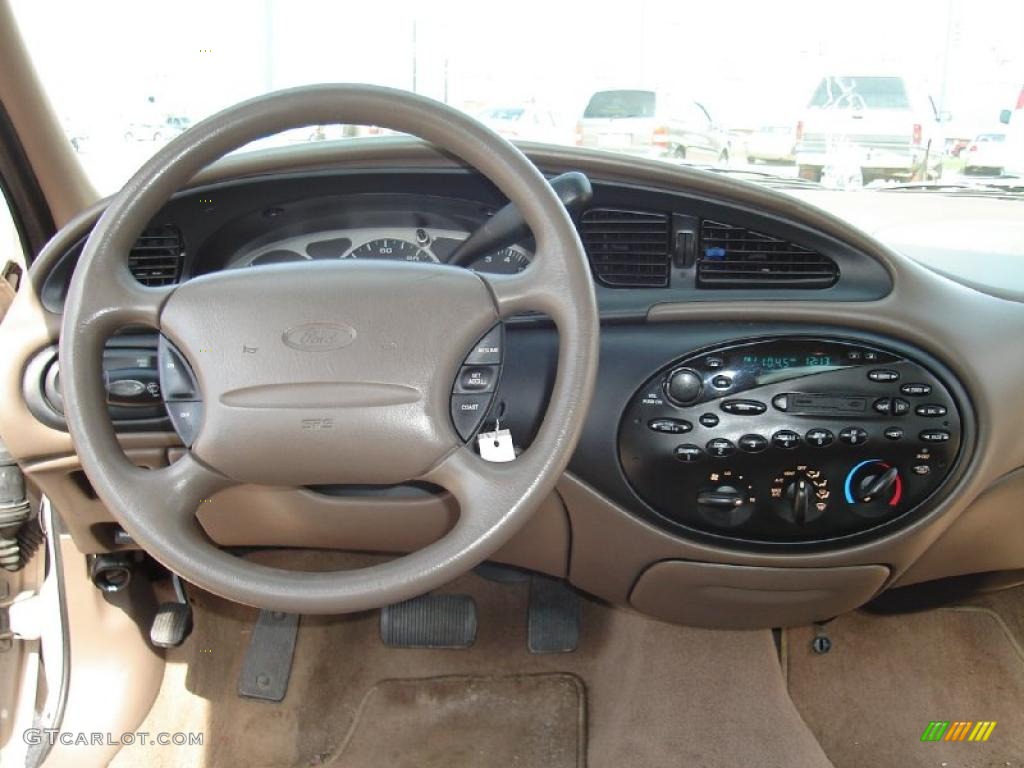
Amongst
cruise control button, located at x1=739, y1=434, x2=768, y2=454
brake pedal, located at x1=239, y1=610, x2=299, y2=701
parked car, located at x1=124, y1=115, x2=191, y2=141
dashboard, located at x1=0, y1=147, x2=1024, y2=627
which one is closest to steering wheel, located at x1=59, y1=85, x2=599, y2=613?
dashboard, located at x1=0, y1=147, x2=1024, y2=627

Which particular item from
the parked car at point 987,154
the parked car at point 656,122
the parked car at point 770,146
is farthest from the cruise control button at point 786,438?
the parked car at point 770,146

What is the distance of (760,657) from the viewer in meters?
1.98

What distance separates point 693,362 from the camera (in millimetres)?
1463

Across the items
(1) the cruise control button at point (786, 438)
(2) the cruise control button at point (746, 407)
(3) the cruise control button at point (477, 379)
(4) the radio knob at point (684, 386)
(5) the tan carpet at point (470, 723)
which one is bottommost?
(5) the tan carpet at point (470, 723)

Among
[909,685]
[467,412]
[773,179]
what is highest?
[773,179]

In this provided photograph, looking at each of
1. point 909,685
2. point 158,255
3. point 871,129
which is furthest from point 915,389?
point 871,129

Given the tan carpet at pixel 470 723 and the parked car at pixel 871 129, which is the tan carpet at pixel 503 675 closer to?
the tan carpet at pixel 470 723

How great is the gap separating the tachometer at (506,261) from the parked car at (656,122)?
3.06 ft

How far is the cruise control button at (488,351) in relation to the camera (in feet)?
4.11

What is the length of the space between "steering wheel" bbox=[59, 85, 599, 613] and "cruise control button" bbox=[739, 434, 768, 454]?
1.54 ft

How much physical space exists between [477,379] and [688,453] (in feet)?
1.34

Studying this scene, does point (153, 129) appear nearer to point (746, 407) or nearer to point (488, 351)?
point (488, 351)

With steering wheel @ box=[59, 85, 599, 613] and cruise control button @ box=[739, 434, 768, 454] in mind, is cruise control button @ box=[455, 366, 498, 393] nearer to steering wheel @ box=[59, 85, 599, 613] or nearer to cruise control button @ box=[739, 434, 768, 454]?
steering wheel @ box=[59, 85, 599, 613]

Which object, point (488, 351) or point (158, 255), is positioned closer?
point (488, 351)
